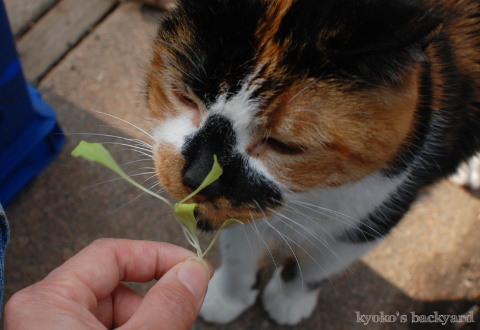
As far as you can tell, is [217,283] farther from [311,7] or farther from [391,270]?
[311,7]

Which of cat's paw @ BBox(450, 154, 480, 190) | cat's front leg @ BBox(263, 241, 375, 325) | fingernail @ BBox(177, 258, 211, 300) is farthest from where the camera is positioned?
cat's paw @ BBox(450, 154, 480, 190)

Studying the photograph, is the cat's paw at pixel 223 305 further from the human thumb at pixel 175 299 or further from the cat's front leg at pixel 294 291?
the human thumb at pixel 175 299

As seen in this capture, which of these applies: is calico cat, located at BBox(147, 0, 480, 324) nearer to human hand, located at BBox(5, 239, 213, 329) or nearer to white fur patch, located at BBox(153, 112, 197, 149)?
white fur patch, located at BBox(153, 112, 197, 149)

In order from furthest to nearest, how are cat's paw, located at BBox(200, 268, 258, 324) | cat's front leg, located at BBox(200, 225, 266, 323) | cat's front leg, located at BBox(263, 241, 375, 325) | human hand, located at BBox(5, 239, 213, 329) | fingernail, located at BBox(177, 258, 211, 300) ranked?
cat's paw, located at BBox(200, 268, 258, 324) < cat's front leg, located at BBox(263, 241, 375, 325) < cat's front leg, located at BBox(200, 225, 266, 323) < fingernail, located at BBox(177, 258, 211, 300) < human hand, located at BBox(5, 239, 213, 329)

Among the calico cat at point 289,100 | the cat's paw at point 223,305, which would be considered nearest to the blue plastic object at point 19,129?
the calico cat at point 289,100

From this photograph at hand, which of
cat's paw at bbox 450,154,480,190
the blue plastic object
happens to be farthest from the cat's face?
cat's paw at bbox 450,154,480,190

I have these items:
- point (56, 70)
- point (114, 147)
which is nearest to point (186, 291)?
point (114, 147)
